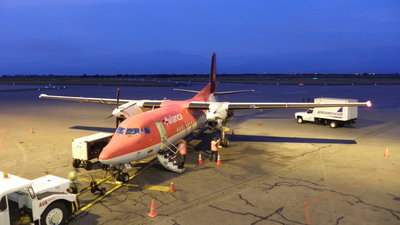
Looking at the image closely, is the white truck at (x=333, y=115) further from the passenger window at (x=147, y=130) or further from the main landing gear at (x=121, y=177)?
the main landing gear at (x=121, y=177)

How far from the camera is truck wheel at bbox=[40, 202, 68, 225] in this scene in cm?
947

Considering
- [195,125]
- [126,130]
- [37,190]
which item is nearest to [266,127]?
[195,125]

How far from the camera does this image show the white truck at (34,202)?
8.64 meters

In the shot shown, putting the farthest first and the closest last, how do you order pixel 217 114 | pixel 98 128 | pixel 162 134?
pixel 98 128 → pixel 217 114 → pixel 162 134

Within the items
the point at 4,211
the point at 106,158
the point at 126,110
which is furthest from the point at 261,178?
the point at 4,211

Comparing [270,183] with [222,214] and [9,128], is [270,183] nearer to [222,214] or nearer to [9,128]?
[222,214]

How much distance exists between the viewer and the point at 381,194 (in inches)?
508

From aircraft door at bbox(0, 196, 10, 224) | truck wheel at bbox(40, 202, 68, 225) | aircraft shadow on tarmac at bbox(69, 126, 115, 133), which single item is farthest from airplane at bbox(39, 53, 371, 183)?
aircraft shadow on tarmac at bbox(69, 126, 115, 133)

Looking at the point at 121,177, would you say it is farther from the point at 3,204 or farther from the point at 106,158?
the point at 3,204

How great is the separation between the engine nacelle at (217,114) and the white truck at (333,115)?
12.5 meters

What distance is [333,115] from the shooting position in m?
27.8

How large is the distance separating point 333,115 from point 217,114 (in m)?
13.6

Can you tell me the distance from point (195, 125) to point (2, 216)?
44.1ft

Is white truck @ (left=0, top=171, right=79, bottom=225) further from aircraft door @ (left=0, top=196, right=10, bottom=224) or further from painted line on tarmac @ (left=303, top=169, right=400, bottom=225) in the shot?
painted line on tarmac @ (left=303, top=169, right=400, bottom=225)
